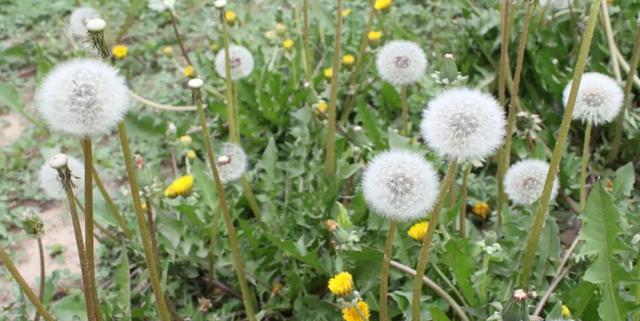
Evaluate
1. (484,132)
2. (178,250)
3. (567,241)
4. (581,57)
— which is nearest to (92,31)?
(484,132)

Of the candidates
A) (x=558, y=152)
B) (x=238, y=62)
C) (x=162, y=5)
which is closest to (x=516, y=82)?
(x=558, y=152)

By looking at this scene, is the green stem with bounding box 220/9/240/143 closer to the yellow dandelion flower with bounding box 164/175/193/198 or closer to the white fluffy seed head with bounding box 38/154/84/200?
the yellow dandelion flower with bounding box 164/175/193/198

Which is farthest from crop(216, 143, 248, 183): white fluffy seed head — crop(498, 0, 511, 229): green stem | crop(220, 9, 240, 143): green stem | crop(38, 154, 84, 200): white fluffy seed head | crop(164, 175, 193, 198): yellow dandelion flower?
crop(498, 0, 511, 229): green stem

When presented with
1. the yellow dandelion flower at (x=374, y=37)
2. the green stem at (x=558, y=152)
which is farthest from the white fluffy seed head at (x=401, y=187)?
the yellow dandelion flower at (x=374, y=37)

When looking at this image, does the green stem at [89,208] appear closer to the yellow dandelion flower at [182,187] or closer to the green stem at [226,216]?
the green stem at [226,216]

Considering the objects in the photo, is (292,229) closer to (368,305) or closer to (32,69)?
(368,305)

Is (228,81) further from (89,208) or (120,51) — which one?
(120,51)
